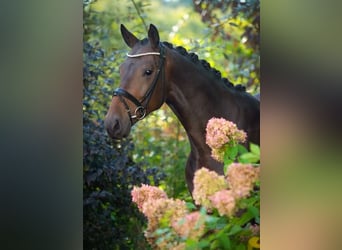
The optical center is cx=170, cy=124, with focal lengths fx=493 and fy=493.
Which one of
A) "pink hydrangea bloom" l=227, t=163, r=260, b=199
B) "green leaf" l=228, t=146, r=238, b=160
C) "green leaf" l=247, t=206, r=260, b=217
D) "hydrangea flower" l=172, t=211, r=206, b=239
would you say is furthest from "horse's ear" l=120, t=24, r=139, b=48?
"green leaf" l=247, t=206, r=260, b=217

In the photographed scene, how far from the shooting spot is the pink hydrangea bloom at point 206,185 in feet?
Result: 10.8

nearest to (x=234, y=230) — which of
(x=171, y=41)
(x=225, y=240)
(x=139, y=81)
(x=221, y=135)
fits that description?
(x=225, y=240)

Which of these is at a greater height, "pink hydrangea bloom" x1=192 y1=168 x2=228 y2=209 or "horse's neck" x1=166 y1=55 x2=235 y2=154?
"horse's neck" x1=166 y1=55 x2=235 y2=154

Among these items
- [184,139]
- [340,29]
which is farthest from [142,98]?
[340,29]

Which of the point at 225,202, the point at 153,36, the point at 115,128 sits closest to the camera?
the point at 225,202

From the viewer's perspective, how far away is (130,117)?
3.40 metres

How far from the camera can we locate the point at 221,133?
333 cm

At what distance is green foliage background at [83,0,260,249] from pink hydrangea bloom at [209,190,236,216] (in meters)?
0.24

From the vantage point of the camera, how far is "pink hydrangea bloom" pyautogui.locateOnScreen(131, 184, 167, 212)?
3422mm

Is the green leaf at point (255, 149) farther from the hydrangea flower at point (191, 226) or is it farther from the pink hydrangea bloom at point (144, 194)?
the pink hydrangea bloom at point (144, 194)

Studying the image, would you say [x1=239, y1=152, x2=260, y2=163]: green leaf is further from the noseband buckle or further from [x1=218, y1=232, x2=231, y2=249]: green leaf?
the noseband buckle

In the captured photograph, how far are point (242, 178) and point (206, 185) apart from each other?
25cm

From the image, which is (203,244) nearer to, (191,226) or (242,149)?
(191,226)

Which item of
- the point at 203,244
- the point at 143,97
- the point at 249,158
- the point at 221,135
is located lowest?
the point at 203,244
